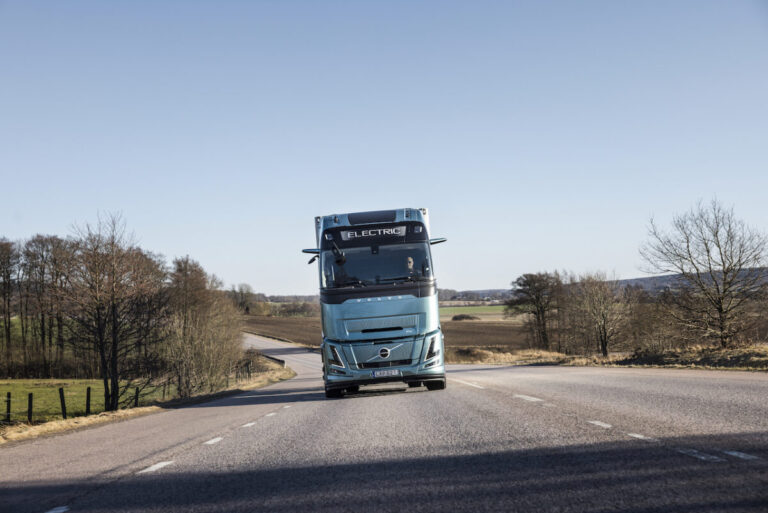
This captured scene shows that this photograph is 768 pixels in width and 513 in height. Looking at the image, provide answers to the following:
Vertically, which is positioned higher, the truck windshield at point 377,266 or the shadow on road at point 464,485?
the truck windshield at point 377,266

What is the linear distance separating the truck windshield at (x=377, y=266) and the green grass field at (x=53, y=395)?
19.6 metres

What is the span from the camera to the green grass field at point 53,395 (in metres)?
32.0

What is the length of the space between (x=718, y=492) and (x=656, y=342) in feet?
152

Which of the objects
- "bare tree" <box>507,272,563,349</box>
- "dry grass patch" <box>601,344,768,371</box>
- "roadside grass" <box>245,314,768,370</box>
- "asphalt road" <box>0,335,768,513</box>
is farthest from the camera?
"bare tree" <box>507,272,563,349</box>

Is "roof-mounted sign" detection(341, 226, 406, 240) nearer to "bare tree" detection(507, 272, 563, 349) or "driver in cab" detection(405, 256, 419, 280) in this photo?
"driver in cab" detection(405, 256, 419, 280)

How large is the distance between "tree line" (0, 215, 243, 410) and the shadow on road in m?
23.5

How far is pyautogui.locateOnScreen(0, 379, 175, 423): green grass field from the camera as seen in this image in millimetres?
31992

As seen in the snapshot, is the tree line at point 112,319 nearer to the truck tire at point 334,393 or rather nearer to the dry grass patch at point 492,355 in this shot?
the truck tire at point 334,393

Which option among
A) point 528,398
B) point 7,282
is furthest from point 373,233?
point 7,282

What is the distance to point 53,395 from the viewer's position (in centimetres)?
4109

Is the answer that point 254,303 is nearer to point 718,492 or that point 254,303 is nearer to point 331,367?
point 331,367

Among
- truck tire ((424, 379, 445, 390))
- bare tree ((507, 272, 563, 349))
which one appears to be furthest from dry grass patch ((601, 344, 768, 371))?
bare tree ((507, 272, 563, 349))

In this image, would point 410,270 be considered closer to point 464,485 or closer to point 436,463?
point 436,463

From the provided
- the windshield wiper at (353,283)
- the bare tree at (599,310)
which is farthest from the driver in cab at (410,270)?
the bare tree at (599,310)
